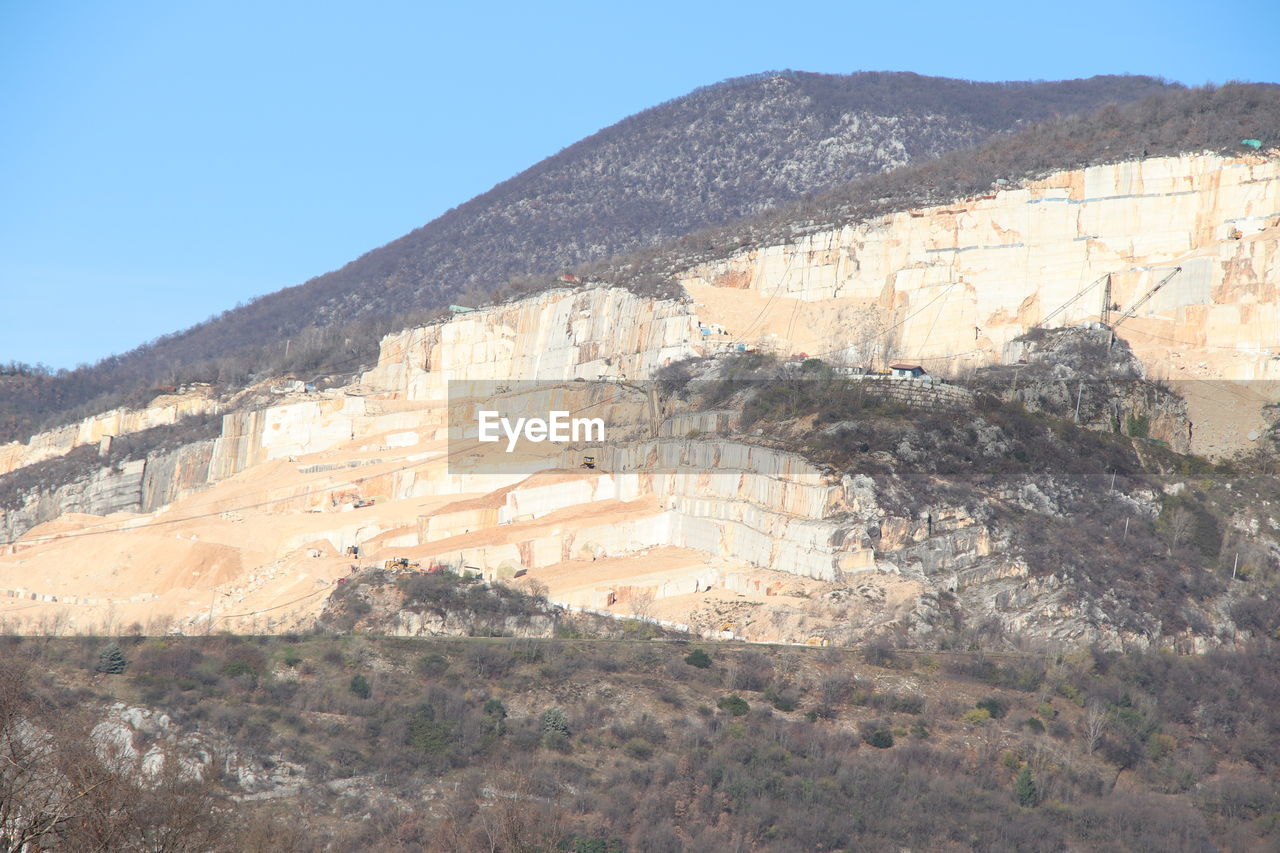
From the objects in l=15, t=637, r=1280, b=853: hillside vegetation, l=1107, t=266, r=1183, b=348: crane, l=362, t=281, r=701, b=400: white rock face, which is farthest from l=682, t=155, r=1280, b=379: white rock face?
l=15, t=637, r=1280, b=853: hillside vegetation

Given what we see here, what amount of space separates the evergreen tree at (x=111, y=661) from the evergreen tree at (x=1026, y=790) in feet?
74.8

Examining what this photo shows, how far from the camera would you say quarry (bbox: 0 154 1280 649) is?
53156mm

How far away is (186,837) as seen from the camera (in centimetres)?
2606

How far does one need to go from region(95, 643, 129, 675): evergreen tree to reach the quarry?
37.6 feet

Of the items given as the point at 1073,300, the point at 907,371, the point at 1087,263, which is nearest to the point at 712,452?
the point at 907,371

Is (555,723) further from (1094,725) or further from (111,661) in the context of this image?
(1094,725)

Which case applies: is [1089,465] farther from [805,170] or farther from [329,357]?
[805,170]

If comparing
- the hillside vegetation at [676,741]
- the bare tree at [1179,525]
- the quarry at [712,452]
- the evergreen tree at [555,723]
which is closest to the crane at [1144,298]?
the quarry at [712,452]

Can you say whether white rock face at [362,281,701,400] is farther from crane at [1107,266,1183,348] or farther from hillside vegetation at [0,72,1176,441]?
hillside vegetation at [0,72,1176,441]

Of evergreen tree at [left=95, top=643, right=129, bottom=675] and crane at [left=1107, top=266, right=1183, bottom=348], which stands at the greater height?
crane at [left=1107, top=266, right=1183, bottom=348]

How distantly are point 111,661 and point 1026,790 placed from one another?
23.3m

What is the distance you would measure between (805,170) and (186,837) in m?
114

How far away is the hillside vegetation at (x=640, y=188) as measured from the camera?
436 ft

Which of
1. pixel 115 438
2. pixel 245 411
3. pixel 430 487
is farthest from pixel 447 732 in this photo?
pixel 115 438
